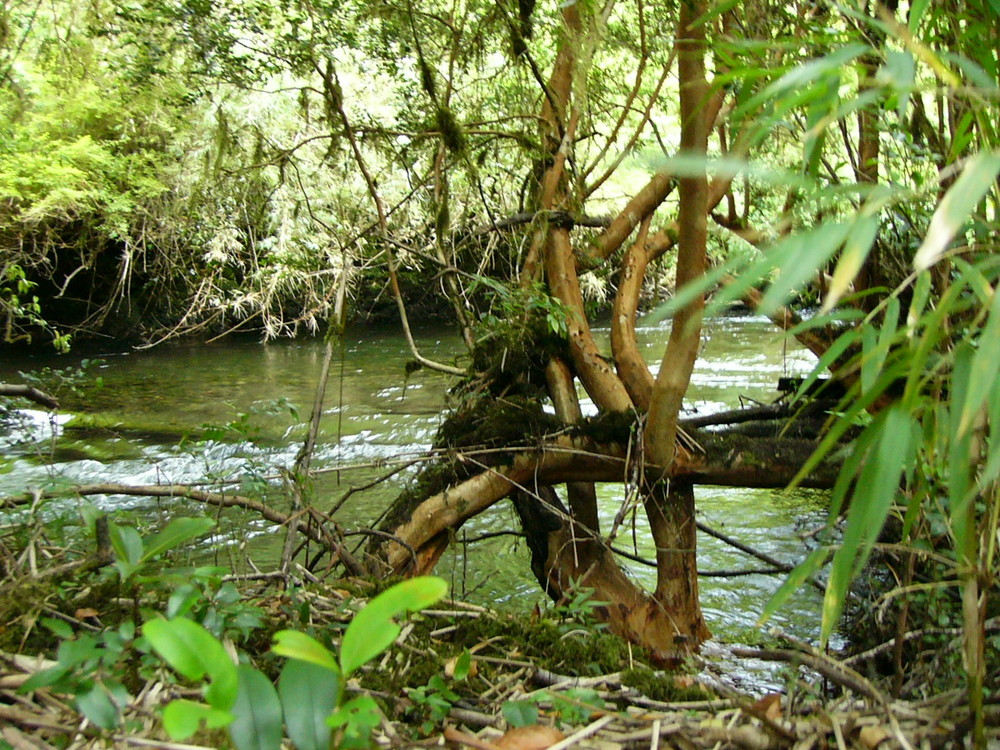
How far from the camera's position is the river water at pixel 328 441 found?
4.13m

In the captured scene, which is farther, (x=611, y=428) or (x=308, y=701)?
(x=611, y=428)

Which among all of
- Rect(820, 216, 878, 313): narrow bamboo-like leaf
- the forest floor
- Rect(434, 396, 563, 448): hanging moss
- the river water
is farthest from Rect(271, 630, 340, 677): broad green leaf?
Rect(434, 396, 563, 448): hanging moss

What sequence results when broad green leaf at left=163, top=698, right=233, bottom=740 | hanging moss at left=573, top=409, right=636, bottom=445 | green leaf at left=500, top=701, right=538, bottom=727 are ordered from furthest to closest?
1. hanging moss at left=573, top=409, right=636, bottom=445
2. green leaf at left=500, top=701, right=538, bottom=727
3. broad green leaf at left=163, top=698, right=233, bottom=740

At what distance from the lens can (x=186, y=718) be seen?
88 cm

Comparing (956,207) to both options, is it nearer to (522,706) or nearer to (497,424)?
(522,706)

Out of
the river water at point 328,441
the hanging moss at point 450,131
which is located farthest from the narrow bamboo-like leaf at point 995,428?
the hanging moss at point 450,131

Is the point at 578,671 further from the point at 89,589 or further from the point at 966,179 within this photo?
the point at 966,179

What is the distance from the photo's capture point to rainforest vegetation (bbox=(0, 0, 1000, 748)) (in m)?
0.95

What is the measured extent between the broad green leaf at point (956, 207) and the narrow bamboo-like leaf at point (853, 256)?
0.18ft

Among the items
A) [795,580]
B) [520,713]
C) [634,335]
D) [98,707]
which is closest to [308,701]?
[98,707]

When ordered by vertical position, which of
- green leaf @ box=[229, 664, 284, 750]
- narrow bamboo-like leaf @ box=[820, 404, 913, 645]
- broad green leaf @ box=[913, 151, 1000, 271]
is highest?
broad green leaf @ box=[913, 151, 1000, 271]

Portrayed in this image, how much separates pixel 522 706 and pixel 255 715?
56 centimetres

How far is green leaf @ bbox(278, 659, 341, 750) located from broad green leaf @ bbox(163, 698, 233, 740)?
90 millimetres

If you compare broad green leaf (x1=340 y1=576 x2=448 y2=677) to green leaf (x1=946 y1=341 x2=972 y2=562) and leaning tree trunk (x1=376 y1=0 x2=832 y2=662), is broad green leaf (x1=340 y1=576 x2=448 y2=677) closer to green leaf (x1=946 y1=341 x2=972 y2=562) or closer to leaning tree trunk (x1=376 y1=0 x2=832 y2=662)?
green leaf (x1=946 y1=341 x2=972 y2=562)
